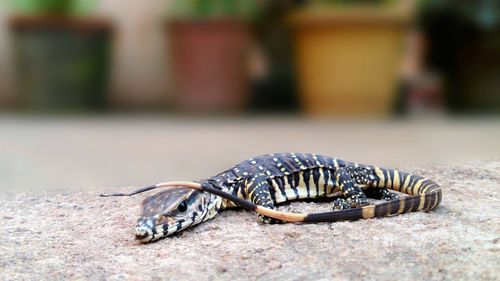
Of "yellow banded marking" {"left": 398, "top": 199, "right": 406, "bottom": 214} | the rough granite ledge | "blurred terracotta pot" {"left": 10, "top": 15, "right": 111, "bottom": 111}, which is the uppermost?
"blurred terracotta pot" {"left": 10, "top": 15, "right": 111, "bottom": 111}

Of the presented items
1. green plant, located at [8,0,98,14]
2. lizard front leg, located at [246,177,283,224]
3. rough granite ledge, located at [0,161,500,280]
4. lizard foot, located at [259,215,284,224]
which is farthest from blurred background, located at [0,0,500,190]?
lizard front leg, located at [246,177,283,224]

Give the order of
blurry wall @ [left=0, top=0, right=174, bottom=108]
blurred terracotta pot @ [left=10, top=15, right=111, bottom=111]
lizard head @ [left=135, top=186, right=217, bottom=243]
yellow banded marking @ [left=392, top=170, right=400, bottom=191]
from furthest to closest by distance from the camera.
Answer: yellow banded marking @ [left=392, top=170, right=400, bottom=191] < lizard head @ [left=135, top=186, right=217, bottom=243] < blurred terracotta pot @ [left=10, top=15, right=111, bottom=111] < blurry wall @ [left=0, top=0, right=174, bottom=108]

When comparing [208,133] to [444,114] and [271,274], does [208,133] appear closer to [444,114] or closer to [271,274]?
[271,274]

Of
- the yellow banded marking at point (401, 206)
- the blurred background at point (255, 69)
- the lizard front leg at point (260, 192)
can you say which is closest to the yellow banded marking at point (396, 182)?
the yellow banded marking at point (401, 206)

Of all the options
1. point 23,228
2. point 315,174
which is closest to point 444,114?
point 315,174

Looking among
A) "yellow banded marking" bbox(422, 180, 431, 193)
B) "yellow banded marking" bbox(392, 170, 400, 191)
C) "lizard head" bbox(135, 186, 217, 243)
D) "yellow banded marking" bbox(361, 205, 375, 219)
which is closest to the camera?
"lizard head" bbox(135, 186, 217, 243)

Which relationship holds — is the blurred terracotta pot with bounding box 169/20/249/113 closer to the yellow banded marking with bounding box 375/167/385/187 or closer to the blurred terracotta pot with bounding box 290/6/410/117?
the blurred terracotta pot with bounding box 290/6/410/117

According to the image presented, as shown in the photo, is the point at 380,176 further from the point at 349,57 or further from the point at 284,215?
the point at 349,57

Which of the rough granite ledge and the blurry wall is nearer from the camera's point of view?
the blurry wall
